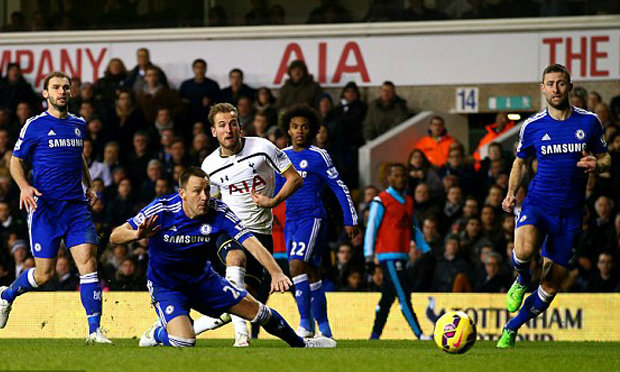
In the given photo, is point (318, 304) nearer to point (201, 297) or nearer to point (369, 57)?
point (201, 297)

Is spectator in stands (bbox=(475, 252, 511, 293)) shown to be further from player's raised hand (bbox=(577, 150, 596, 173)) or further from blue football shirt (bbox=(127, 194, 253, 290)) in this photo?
blue football shirt (bbox=(127, 194, 253, 290))

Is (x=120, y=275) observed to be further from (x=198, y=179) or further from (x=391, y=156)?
(x=198, y=179)

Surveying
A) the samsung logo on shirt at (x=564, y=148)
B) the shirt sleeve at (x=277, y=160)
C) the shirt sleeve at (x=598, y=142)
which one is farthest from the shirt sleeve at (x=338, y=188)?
the shirt sleeve at (x=598, y=142)

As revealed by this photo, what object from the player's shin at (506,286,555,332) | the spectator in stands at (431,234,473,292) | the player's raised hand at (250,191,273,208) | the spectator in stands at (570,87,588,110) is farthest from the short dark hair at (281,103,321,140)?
the spectator in stands at (570,87,588,110)

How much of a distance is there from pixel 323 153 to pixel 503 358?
3.54 m

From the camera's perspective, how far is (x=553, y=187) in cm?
1116

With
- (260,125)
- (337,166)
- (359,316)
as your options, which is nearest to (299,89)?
(260,125)

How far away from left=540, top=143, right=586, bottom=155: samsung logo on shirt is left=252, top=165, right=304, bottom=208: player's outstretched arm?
2.13 m

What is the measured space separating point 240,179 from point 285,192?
1.62ft

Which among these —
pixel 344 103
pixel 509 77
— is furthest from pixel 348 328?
pixel 509 77

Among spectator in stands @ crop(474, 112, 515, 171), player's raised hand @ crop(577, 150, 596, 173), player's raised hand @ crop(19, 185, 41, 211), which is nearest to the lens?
player's raised hand @ crop(577, 150, 596, 173)

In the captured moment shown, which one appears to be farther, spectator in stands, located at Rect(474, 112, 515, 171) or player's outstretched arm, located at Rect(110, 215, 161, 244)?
spectator in stands, located at Rect(474, 112, 515, 171)

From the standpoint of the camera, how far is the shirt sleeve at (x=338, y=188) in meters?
12.3

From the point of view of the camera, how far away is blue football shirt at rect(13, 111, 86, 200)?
456 inches
